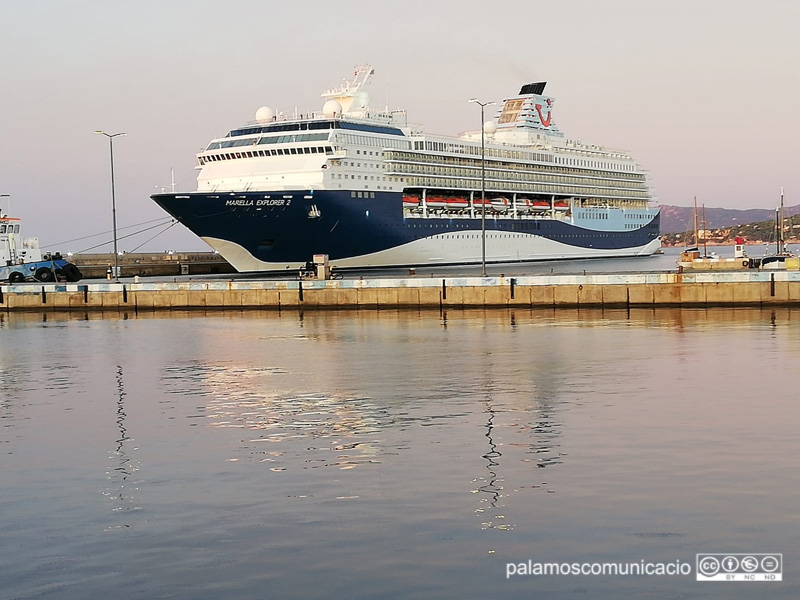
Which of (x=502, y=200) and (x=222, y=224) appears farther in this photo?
(x=502, y=200)

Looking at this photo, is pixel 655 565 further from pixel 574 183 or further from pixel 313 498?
pixel 574 183

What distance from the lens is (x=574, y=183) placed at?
119 meters

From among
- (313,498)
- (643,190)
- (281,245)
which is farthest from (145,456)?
(643,190)

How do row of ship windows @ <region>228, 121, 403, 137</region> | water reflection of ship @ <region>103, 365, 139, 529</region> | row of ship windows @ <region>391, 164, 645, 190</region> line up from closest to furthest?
water reflection of ship @ <region>103, 365, 139, 529</region>, row of ship windows @ <region>228, 121, 403, 137</region>, row of ship windows @ <region>391, 164, 645, 190</region>

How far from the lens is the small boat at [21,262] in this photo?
7662 centimetres

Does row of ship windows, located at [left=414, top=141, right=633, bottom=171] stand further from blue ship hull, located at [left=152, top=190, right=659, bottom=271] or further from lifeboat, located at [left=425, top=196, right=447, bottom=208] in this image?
blue ship hull, located at [left=152, top=190, right=659, bottom=271]

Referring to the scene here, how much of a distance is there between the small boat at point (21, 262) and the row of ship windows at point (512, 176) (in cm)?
2916

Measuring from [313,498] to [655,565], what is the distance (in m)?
4.98

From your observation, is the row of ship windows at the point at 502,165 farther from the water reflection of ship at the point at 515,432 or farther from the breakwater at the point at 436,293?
the water reflection of ship at the point at 515,432

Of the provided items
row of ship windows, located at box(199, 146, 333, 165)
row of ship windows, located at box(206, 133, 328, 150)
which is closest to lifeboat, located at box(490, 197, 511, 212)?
row of ship windows, located at box(199, 146, 333, 165)

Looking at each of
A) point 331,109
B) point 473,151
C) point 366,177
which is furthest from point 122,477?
point 473,151

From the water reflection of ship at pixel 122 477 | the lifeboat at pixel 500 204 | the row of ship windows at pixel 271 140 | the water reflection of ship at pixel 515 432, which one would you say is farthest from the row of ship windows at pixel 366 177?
the water reflection of ship at pixel 122 477

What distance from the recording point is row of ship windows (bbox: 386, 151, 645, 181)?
3644 inches

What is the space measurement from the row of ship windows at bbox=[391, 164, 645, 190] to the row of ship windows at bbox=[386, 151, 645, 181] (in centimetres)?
60
